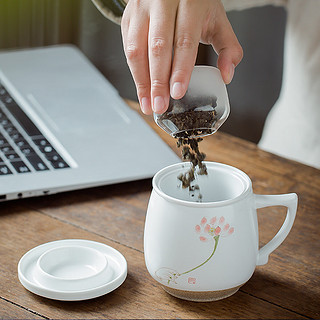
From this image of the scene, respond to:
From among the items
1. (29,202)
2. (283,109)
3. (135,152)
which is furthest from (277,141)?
(29,202)

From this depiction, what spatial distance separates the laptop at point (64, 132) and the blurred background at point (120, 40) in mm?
695

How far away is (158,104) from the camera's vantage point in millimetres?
584

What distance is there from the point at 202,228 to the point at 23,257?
212 mm

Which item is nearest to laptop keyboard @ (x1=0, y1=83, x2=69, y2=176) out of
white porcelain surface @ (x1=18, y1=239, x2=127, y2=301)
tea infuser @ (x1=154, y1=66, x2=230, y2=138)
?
white porcelain surface @ (x1=18, y1=239, x2=127, y2=301)

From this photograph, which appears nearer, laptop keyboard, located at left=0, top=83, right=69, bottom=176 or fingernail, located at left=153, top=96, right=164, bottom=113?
fingernail, located at left=153, top=96, right=164, bottom=113

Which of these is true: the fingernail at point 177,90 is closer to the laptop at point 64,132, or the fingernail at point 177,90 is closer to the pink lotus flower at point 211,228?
the pink lotus flower at point 211,228

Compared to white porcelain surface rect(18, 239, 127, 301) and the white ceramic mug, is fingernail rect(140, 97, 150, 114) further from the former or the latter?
white porcelain surface rect(18, 239, 127, 301)

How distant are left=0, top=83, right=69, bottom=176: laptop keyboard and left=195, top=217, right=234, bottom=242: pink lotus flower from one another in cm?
33

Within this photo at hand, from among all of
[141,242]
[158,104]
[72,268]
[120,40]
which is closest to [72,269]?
[72,268]

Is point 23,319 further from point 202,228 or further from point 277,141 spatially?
point 277,141

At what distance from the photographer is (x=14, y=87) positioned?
43.1 inches

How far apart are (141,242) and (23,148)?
262mm

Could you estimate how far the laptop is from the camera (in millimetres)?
828

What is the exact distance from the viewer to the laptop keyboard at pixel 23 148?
32.9 inches
